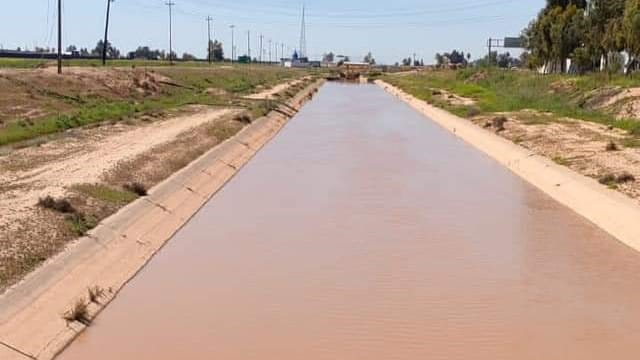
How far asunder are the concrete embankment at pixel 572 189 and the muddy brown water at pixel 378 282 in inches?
13.1

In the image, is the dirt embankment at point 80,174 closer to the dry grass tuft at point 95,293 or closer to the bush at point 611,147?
the dry grass tuft at point 95,293

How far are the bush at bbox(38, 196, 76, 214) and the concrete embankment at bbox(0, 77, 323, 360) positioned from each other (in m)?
0.60

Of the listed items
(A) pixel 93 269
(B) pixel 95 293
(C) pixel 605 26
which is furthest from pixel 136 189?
(C) pixel 605 26

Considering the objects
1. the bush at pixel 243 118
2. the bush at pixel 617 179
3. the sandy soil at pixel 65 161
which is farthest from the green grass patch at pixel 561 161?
the bush at pixel 243 118

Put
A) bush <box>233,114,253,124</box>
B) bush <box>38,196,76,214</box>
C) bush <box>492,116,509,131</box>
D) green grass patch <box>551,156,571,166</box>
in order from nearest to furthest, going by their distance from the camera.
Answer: bush <box>38,196,76,214</box> < green grass patch <box>551,156,571,166</box> < bush <box>492,116,509,131</box> < bush <box>233,114,253,124</box>

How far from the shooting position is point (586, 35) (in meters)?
56.1

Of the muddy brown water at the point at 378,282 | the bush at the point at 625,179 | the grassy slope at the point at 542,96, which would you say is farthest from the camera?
the grassy slope at the point at 542,96

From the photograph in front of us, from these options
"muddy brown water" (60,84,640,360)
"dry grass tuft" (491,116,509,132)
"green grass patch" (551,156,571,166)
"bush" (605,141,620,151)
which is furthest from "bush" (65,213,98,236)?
"dry grass tuft" (491,116,509,132)

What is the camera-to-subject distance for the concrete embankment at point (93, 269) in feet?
29.4

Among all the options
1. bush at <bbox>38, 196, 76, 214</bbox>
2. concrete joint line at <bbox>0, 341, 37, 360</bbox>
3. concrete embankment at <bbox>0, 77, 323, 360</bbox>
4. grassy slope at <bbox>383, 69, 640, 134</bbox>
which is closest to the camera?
concrete joint line at <bbox>0, 341, 37, 360</bbox>

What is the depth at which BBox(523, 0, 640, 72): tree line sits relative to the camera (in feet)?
147

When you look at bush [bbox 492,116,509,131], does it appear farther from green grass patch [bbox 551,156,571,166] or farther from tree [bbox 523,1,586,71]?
tree [bbox 523,1,586,71]

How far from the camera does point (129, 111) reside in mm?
38062

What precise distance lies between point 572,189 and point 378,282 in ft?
31.8
